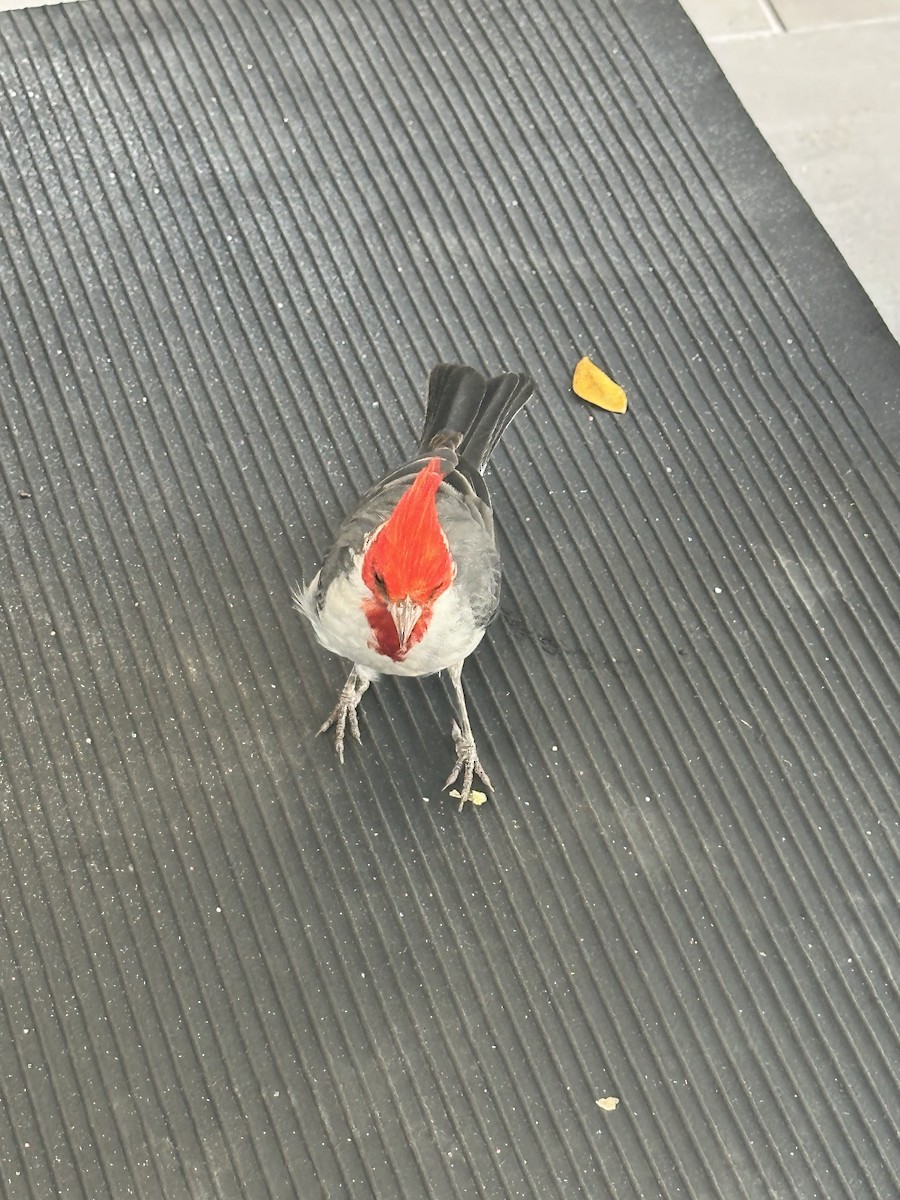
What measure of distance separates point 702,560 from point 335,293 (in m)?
0.62

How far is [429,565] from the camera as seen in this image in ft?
3.51

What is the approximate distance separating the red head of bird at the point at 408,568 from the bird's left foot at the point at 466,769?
187mm

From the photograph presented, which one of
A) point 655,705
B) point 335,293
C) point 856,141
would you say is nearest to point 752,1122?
point 655,705

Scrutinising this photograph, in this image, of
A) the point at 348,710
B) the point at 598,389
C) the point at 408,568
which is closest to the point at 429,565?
the point at 408,568

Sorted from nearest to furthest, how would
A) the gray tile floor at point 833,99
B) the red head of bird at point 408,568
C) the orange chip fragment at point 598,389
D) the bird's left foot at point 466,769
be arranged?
the red head of bird at point 408,568 → the bird's left foot at point 466,769 → the orange chip fragment at point 598,389 → the gray tile floor at point 833,99

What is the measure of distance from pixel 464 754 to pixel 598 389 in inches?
21.1

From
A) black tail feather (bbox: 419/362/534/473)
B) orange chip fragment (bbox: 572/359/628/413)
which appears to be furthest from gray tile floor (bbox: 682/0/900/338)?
black tail feather (bbox: 419/362/534/473)

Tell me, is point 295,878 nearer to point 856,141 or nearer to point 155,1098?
point 155,1098

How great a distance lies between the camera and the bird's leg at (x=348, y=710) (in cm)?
127

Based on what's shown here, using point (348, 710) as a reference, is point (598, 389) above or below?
above

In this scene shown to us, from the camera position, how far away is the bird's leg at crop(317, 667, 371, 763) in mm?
1266

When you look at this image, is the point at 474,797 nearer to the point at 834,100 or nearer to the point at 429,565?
the point at 429,565

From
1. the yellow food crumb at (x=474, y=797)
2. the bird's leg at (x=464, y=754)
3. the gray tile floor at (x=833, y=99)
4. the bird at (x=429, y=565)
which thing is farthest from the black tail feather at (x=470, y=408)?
the gray tile floor at (x=833, y=99)

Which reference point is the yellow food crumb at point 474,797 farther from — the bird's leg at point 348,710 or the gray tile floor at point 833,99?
the gray tile floor at point 833,99
